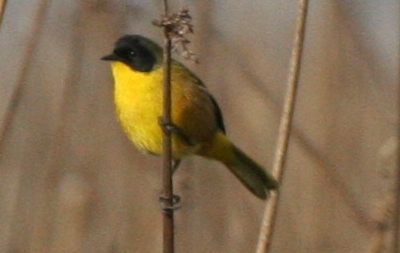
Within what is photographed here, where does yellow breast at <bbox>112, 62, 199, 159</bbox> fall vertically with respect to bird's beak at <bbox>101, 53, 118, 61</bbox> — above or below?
below

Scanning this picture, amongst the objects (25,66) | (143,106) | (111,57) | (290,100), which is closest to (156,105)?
(143,106)

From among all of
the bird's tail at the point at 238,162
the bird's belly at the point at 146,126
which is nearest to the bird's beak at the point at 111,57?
the bird's belly at the point at 146,126

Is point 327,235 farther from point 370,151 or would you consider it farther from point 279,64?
point 279,64

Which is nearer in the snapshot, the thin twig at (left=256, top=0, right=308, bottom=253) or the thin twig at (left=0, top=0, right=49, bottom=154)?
the thin twig at (left=256, top=0, right=308, bottom=253)

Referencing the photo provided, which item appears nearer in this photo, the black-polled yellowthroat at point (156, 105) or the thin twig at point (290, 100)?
the thin twig at point (290, 100)

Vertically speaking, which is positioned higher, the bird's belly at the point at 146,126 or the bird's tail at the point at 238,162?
the bird's belly at the point at 146,126


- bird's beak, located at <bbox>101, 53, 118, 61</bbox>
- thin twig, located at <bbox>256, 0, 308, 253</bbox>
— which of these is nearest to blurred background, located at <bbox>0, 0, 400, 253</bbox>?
bird's beak, located at <bbox>101, 53, 118, 61</bbox>

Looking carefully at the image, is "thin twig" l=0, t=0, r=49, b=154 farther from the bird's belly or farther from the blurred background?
the bird's belly

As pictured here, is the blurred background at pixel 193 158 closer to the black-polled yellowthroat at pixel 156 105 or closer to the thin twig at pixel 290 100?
the black-polled yellowthroat at pixel 156 105
